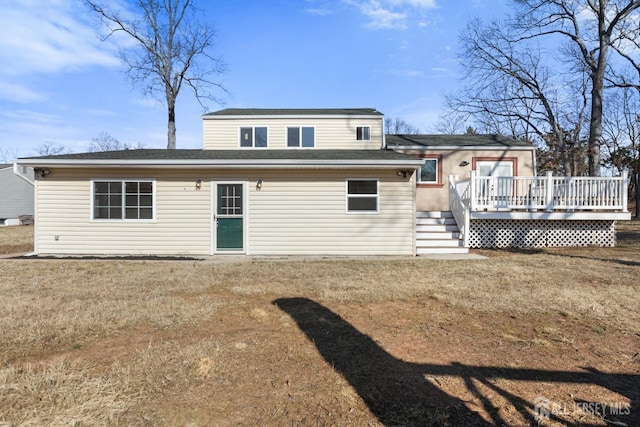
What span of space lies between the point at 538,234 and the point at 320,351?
10370mm

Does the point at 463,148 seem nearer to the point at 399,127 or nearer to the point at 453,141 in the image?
the point at 453,141

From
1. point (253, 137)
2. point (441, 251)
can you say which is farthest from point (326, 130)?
point (441, 251)

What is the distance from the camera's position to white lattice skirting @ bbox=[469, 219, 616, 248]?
10.9m

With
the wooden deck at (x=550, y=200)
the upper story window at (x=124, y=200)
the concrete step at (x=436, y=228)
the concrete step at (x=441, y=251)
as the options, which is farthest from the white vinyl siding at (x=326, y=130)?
the concrete step at (x=441, y=251)

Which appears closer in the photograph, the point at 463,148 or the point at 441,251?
the point at 441,251

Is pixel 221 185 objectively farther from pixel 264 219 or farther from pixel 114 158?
pixel 114 158

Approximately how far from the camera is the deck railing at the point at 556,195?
410 inches

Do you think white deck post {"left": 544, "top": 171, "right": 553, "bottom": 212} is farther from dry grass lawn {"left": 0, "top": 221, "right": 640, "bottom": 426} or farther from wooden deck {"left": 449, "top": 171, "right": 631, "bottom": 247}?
dry grass lawn {"left": 0, "top": 221, "right": 640, "bottom": 426}

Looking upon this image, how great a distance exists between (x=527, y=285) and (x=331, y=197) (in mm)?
5205

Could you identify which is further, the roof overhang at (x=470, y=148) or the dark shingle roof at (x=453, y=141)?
the dark shingle roof at (x=453, y=141)

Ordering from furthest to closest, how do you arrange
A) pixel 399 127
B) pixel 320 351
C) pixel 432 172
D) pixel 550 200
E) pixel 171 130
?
pixel 399 127 < pixel 171 130 < pixel 432 172 < pixel 550 200 < pixel 320 351

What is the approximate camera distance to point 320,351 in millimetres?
3369

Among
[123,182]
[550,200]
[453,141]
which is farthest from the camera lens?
[453,141]

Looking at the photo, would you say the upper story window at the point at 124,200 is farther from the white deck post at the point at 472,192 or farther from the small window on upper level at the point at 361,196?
the white deck post at the point at 472,192
